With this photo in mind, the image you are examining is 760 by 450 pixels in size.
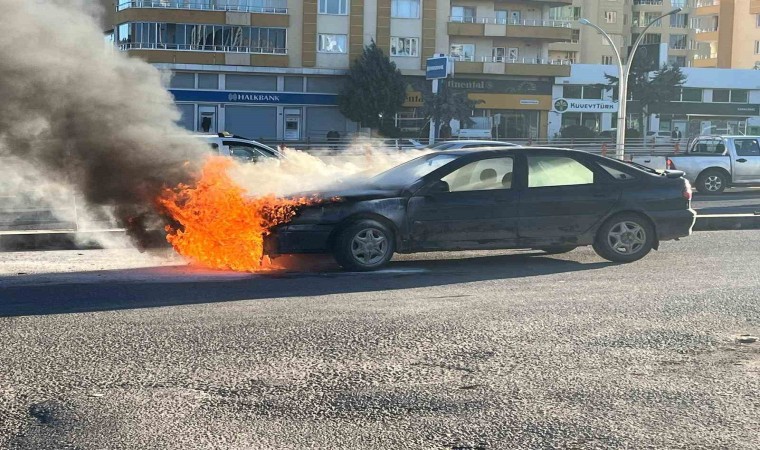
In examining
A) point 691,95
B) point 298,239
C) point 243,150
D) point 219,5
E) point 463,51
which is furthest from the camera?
point 691,95

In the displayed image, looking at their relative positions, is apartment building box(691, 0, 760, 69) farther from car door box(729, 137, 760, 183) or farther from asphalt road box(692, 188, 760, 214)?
asphalt road box(692, 188, 760, 214)

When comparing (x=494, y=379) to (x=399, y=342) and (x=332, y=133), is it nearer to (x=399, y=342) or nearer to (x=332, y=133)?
(x=399, y=342)

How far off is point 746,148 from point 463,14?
3966 cm

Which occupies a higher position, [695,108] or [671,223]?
A: [695,108]

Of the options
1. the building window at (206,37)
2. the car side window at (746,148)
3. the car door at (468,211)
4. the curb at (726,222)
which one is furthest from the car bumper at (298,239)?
the building window at (206,37)

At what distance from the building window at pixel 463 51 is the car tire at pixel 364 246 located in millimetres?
53067

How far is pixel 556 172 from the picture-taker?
11.1 metres

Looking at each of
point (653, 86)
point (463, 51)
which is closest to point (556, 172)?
point (463, 51)

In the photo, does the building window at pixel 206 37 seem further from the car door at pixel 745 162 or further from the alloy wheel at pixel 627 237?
the alloy wheel at pixel 627 237

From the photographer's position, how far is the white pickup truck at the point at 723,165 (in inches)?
969

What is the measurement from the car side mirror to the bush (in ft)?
168

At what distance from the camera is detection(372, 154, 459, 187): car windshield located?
1084 centimetres

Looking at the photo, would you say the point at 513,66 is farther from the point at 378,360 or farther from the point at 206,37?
the point at 378,360

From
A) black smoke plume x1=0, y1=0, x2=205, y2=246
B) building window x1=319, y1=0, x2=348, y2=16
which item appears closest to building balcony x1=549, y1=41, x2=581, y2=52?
building window x1=319, y1=0, x2=348, y2=16
